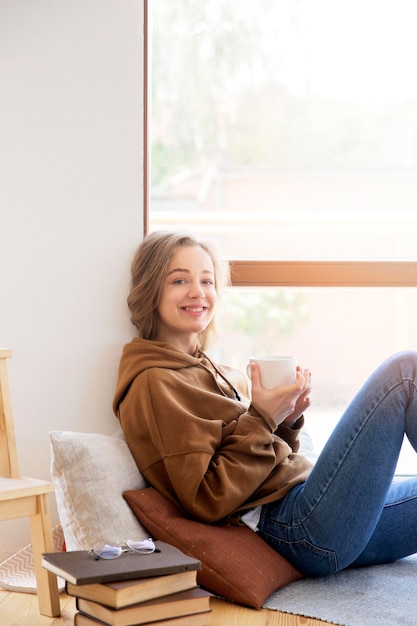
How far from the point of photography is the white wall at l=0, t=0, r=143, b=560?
7.19 ft

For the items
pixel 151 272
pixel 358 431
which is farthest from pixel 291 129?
pixel 358 431

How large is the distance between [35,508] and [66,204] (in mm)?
875

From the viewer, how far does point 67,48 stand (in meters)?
2.21

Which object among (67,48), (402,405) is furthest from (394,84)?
(402,405)

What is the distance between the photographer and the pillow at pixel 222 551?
1.72 m

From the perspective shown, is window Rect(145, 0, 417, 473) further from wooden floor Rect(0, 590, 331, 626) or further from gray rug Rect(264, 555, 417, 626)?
wooden floor Rect(0, 590, 331, 626)

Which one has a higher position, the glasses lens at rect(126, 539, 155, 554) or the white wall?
the white wall

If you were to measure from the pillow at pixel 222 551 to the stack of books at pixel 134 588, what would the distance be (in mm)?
143

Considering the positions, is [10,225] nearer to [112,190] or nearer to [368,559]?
[112,190]

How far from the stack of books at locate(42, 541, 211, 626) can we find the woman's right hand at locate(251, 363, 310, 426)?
0.38 meters

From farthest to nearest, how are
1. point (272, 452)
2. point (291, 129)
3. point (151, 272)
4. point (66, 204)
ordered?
point (291, 129) → point (66, 204) → point (151, 272) → point (272, 452)

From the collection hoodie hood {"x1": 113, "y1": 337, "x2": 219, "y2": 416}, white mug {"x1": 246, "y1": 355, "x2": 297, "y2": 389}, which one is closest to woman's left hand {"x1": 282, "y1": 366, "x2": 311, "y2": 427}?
white mug {"x1": 246, "y1": 355, "x2": 297, "y2": 389}

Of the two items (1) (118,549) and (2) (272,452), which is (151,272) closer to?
(2) (272,452)

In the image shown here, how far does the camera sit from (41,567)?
67.3 inches
